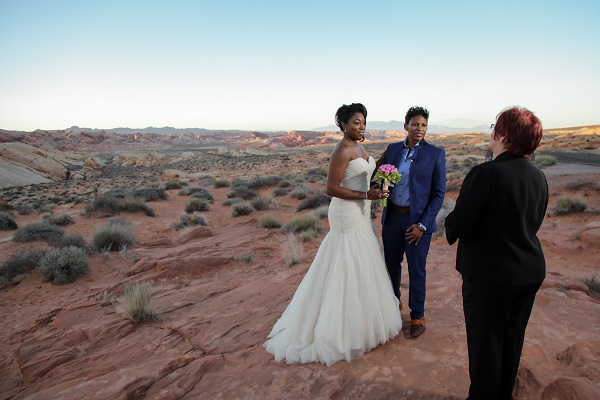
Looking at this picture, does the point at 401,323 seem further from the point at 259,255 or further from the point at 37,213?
the point at 37,213

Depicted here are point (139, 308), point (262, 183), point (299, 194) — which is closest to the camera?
point (139, 308)

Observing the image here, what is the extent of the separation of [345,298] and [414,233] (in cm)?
86

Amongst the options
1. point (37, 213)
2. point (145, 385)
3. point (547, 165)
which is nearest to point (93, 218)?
point (37, 213)

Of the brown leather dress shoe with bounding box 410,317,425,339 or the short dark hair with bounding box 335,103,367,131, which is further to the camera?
the brown leather dress shoe with bounding box 410,317,425,339

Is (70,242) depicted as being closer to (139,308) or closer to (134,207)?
(139,308)

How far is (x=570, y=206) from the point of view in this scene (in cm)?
968

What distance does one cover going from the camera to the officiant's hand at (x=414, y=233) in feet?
9.79

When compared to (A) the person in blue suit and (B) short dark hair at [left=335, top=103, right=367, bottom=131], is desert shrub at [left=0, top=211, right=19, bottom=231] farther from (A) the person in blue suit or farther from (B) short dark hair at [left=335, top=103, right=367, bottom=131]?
(A) the person in blue suit

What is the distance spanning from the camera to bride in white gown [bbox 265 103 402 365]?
9.71 ft

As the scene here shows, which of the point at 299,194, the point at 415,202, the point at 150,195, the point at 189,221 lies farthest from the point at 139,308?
the point at 150,195

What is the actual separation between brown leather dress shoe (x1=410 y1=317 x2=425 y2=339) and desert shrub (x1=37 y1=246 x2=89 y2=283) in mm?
6554

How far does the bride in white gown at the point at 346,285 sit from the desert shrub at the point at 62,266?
5397 millimetres

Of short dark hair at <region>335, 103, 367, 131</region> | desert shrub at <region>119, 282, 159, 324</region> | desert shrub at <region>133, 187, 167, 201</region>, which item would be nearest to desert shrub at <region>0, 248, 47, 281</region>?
desert shrub at <region>119, 282, 159, 324</region>

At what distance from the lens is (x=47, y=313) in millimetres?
5211
